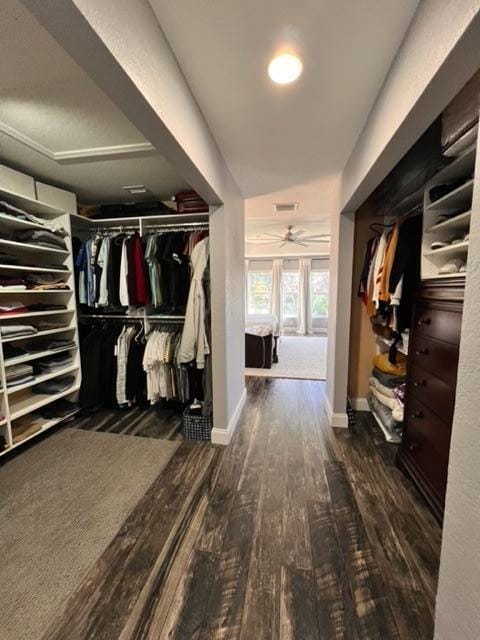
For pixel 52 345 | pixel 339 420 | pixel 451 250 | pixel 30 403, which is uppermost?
pixel 451 250

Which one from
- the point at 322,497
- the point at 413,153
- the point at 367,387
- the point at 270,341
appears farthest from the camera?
the point at 270,341

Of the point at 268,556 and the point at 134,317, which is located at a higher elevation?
the point at 134,317

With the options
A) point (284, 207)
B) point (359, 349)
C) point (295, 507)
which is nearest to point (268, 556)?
point (295, 507)

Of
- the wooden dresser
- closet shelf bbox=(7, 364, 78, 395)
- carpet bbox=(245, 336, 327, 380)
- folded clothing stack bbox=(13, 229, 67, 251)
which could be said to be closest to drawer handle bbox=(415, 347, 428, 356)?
the wooden dresser

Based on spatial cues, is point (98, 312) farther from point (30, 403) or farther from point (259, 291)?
point (259, 291)

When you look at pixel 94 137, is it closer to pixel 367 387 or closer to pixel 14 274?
pixel 14 274

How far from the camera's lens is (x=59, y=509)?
1557 millimetres

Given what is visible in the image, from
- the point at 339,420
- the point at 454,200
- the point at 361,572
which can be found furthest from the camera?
the point at 339,420

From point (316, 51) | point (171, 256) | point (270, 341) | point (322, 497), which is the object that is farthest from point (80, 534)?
point (270, 341)

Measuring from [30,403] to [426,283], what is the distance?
3100 mm

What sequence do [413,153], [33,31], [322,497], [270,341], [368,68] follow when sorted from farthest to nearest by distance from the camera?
[270,341], [322,497], [413,153], [368,68], [33,31]

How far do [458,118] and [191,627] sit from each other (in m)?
2.40

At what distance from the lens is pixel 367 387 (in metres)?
2.79

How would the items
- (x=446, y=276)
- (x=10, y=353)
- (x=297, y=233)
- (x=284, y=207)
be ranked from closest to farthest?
(x=446, y=276) → (x=10, y=353) → (x=284, y=207) → (x=297, y=233)
